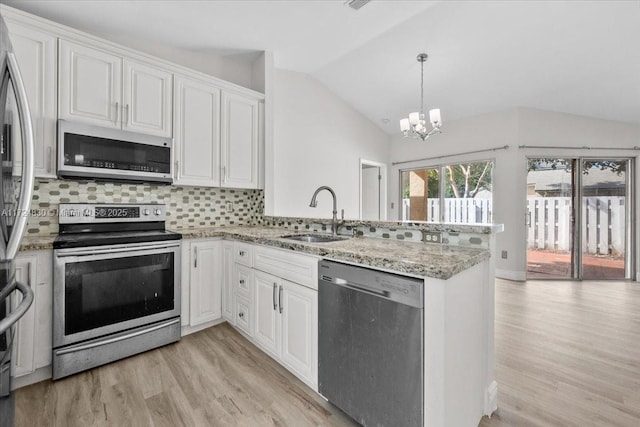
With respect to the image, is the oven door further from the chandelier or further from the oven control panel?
the chandelier

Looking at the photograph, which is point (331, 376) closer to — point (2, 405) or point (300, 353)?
point (300, 353)

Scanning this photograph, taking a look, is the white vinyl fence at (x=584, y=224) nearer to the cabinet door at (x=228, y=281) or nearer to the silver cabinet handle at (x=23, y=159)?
the cabinet door at (x=228, y=281)

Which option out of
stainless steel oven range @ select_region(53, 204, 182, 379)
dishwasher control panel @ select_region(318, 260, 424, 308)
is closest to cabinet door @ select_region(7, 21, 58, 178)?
stainless steel oven range @ select_region(53, 204, 182, 379)

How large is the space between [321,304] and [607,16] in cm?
385

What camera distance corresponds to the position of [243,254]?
2305mm

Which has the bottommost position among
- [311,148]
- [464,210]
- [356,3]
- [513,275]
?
[513,275]

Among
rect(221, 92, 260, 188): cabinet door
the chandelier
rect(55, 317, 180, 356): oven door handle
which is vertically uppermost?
the chandelier

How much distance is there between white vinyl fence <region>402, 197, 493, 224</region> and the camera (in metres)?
4.91

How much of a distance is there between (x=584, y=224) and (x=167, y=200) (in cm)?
585

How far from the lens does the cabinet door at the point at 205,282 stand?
2416 millimetres

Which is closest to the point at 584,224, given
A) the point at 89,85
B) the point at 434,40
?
the point at 434,40

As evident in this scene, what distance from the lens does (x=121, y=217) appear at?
241 cm

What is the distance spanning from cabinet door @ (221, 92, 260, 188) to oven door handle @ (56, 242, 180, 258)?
0.91 m

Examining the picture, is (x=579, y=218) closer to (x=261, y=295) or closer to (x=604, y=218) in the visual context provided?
(x=604, y=218)
